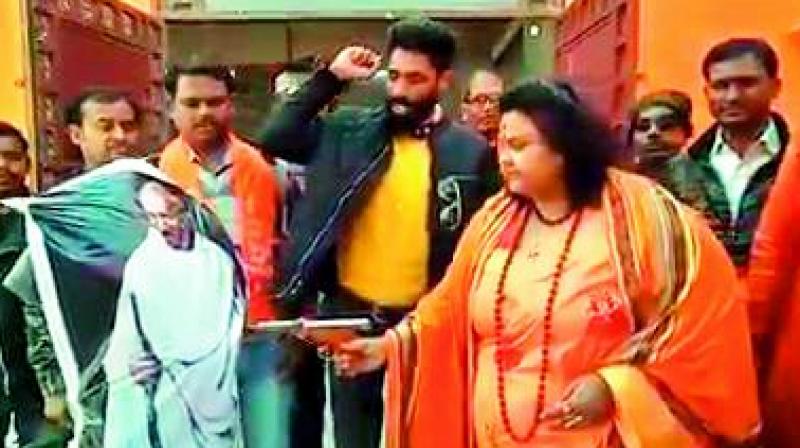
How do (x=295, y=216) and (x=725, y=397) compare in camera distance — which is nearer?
(x=725, y=397)

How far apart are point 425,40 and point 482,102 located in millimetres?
1668

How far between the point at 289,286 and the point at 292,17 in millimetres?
7433

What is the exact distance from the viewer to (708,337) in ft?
8.24

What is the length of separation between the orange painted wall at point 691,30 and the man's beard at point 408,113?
2017 mm

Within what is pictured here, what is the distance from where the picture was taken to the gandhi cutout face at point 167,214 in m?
3.17

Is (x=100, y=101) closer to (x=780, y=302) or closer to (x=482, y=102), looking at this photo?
(x=482, y=102)

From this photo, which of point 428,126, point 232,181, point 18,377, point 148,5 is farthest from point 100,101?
point 148,5

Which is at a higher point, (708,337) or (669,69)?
(669,69)

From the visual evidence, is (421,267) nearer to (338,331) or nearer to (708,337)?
(338,331)

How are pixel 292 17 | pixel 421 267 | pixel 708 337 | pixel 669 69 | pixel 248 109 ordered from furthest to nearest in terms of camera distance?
pixel 292 17
pixel 248 109
pixel 669 69
pixel 421 267
pixel 708 337

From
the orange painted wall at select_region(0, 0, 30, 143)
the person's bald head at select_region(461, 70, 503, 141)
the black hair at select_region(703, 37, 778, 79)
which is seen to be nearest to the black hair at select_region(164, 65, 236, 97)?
the person's bald head at select_region(461, 70, 503, 141)

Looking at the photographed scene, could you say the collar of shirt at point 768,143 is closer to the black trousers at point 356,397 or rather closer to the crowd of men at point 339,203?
the crowd of men at point 339,203

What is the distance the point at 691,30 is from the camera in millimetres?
5316

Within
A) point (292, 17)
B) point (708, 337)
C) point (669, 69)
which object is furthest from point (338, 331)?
point (292, 17)
